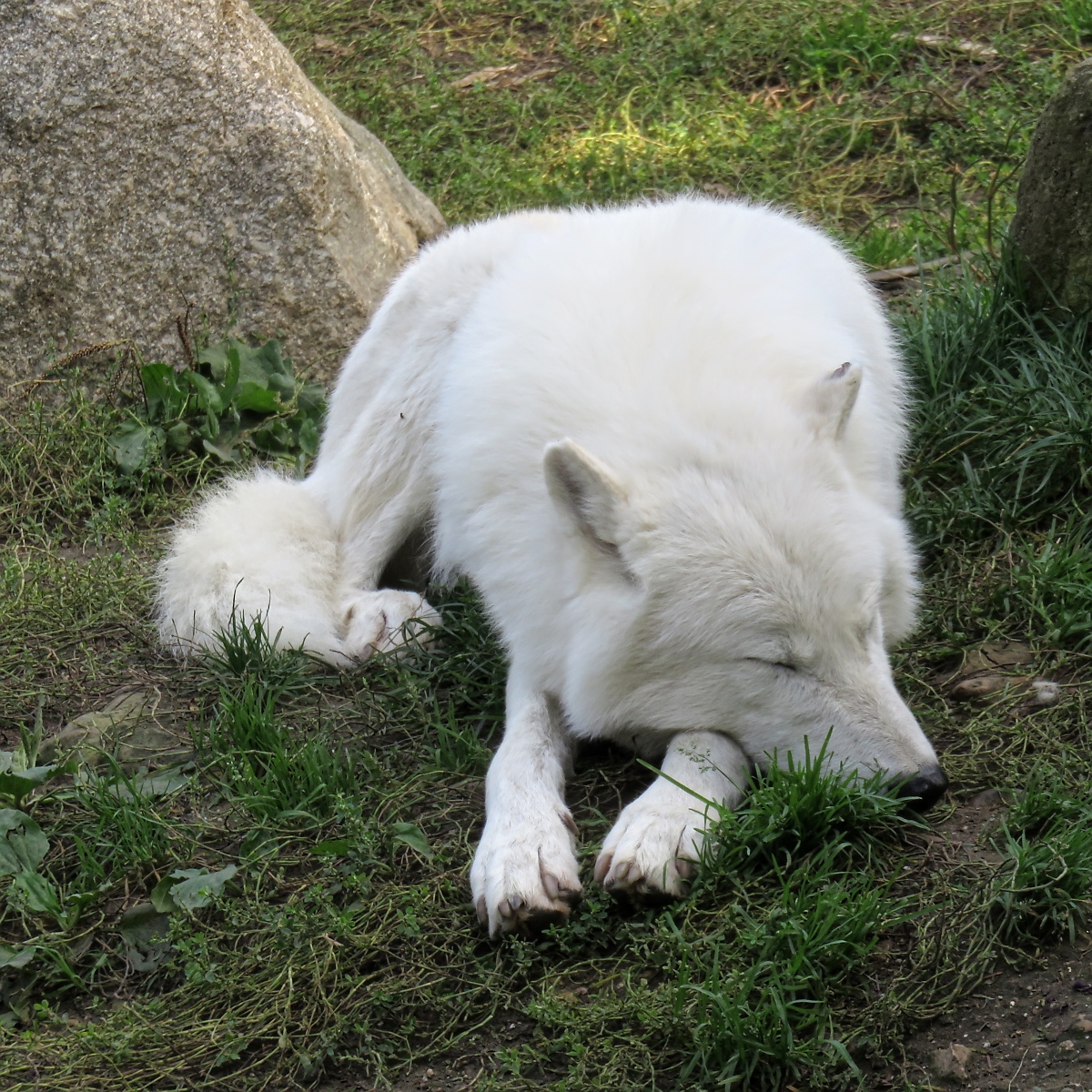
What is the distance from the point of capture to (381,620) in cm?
422

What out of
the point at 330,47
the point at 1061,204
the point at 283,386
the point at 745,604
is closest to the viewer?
the point at 745,604

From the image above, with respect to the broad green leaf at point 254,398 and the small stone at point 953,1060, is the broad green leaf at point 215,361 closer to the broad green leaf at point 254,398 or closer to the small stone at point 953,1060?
the broad green leaf at point 254,398

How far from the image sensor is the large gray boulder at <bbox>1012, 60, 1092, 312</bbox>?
4406mm

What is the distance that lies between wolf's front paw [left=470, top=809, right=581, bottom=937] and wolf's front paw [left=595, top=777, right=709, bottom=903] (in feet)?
0.32

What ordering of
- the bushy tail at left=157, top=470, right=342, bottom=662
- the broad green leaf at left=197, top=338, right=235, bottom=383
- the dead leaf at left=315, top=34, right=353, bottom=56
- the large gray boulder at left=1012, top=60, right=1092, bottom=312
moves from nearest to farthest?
the bushy tail at left=157, top=470, right=342, bottom=662, the large gray boulder at left=1012, top=60, right=1092, bottom=312, the broad green leaf at left=197, top=338, right=235, bottom=383, the dead leaf at left=315, top=34, right=353, bottom=56

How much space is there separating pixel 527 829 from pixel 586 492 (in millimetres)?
848

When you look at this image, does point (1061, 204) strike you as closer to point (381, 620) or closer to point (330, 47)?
point (381, 620)

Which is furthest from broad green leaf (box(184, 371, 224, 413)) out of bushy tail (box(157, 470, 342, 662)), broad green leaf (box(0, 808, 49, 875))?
broad green leaf (box(0, 808, 49, 875))

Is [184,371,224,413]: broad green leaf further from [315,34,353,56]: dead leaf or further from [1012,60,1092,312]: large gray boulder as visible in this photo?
[315,34,353,56]: dead leaf

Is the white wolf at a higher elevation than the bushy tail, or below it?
higher

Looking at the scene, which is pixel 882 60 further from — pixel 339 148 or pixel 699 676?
pixel 699 676

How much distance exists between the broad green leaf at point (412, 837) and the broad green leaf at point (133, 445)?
105 inches

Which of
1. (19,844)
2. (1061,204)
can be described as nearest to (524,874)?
(19,844)

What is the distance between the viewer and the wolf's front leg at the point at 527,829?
284 centimetres
